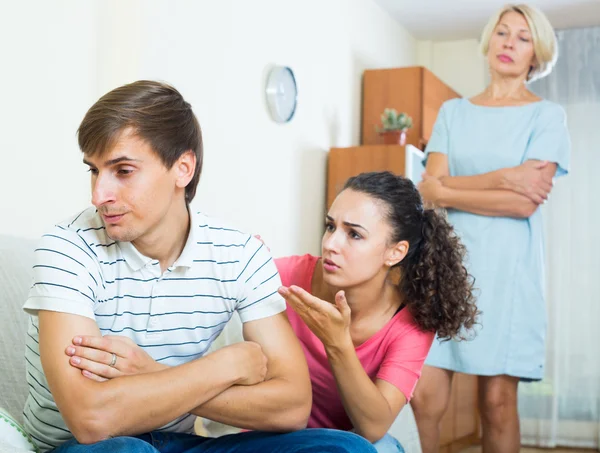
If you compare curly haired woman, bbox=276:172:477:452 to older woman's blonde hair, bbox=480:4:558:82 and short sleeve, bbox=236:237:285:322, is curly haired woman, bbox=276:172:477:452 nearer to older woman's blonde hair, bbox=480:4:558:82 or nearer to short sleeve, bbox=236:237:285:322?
A: short sleeve, bbox=236:237:285:322

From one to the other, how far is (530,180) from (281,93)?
5.14 ft

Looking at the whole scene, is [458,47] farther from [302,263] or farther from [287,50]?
[302,263]

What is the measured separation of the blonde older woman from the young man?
1040 mm

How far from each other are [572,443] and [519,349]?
119 inches

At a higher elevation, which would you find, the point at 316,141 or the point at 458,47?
the point at 458,47

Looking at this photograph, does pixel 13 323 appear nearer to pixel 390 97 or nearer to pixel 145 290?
pixel 145 290

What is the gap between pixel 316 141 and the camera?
166 inches

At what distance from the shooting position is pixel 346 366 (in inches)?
61.7

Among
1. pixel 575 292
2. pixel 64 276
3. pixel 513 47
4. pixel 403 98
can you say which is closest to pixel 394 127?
pixel 403 98

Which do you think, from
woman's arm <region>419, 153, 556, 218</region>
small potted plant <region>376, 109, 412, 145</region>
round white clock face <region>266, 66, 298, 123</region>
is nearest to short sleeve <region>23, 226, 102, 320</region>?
woman's arm <region>419, 153, 556, 218</region>

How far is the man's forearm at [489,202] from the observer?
7.98 ft

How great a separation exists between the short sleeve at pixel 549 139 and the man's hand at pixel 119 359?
144 cm

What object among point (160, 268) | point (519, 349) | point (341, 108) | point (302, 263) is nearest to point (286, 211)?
point (341, 108)

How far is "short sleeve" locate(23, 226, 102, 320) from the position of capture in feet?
4.20
